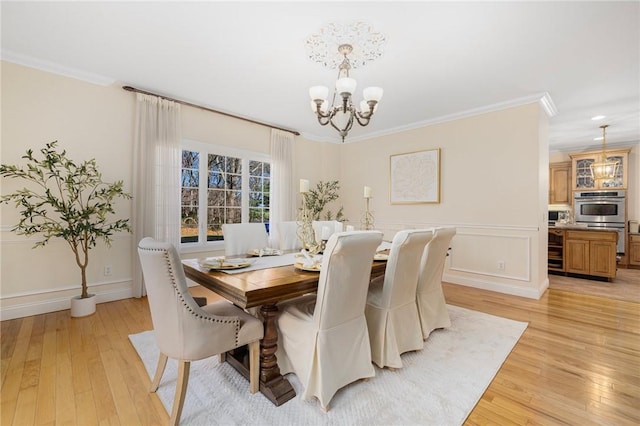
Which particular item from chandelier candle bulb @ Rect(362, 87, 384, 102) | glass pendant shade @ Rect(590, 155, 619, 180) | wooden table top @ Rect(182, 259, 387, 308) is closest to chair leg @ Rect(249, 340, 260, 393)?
wooden table top @ Rect(182, 259, 387, 308)

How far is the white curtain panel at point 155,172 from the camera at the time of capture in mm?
3631

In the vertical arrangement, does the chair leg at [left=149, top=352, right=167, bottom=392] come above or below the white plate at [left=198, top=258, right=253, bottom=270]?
below

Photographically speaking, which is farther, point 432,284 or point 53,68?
point 53,68

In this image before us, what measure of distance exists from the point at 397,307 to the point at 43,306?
3.76 metres

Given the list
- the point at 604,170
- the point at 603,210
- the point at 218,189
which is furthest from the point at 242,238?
the point at 603,210

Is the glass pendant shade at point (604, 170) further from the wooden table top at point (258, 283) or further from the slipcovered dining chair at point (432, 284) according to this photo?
the wooden table top at point (258, 283)

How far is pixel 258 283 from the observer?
172 cm

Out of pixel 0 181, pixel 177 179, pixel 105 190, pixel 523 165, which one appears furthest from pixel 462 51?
pixel 0 181

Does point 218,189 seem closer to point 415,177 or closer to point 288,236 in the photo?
point 288,236

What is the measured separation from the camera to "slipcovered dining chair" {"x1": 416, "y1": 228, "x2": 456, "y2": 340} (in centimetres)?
249

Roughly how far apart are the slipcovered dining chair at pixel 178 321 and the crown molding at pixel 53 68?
2.96m

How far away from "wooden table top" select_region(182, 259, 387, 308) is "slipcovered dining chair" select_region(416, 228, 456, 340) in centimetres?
111

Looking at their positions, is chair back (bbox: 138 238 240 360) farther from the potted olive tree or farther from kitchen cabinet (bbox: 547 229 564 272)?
kitchen cabinet (bbox: 547 229 564 272)

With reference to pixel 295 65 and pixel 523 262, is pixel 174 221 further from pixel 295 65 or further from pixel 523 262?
pixel 523 262
